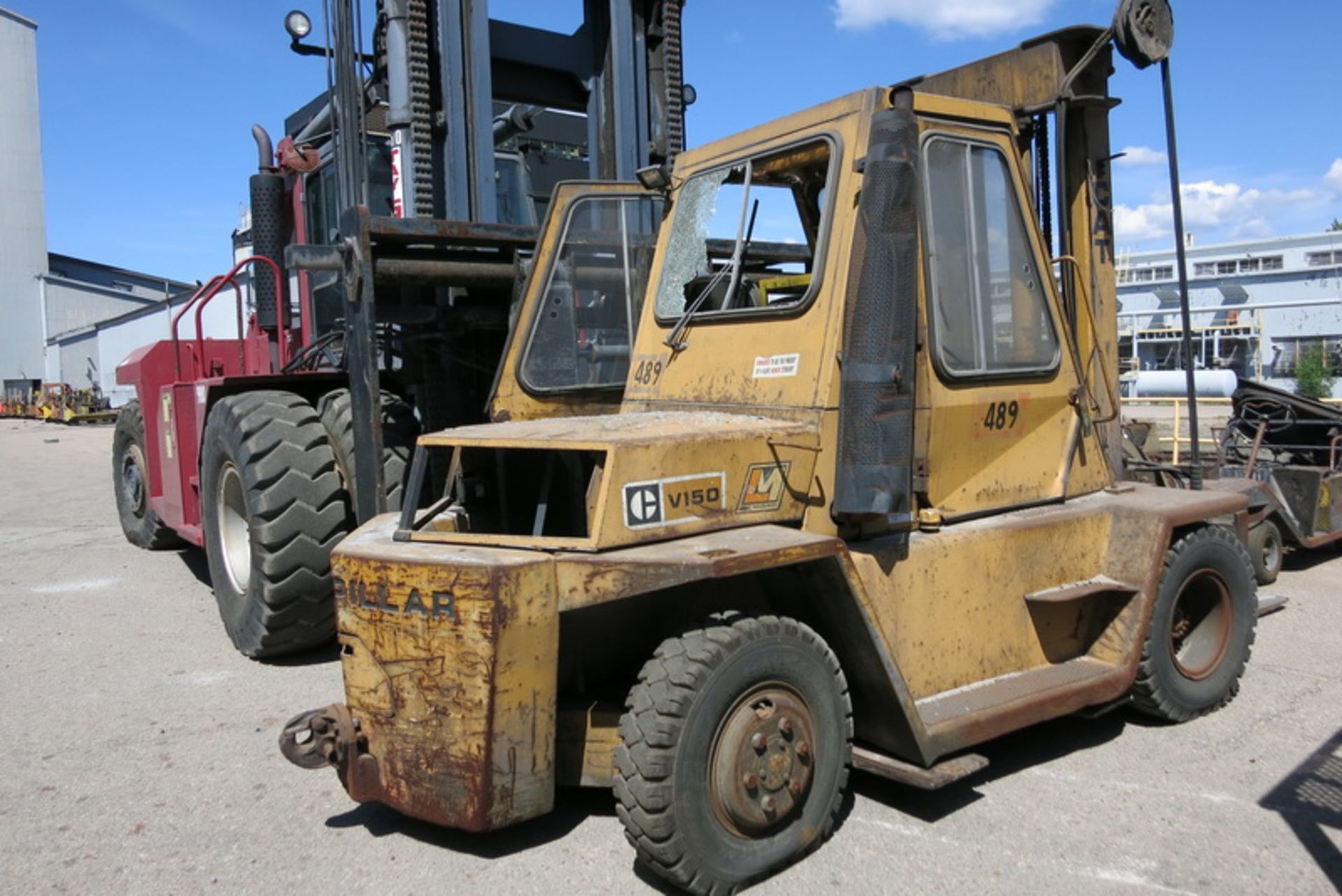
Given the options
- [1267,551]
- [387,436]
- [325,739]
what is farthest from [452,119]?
[1267,551]

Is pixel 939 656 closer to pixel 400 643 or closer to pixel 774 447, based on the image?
pixel 774 447

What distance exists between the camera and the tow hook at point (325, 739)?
357 centimetres

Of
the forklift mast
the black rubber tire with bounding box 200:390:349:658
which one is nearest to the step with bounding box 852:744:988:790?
the forklift mast

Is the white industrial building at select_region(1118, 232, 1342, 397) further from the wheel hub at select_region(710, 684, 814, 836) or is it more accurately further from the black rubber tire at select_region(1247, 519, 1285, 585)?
the wheel hub at select_region(710, 684, 814, 836)

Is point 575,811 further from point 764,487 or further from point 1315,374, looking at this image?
point 1315,374

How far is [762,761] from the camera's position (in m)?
3.53

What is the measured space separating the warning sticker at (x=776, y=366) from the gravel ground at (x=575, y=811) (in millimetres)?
1663

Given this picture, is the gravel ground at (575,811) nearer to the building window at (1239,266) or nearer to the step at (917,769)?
the step at (917,769)

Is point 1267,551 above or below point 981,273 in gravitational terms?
below

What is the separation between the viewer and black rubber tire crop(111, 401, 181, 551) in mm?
9695

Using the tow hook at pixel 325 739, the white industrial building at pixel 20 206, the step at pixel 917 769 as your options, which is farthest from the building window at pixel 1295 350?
the white industrial building at pixel 20 206

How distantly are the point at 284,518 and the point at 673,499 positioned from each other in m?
2.99

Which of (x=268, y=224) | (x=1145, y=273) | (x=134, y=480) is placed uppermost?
(x=1145, y=273)

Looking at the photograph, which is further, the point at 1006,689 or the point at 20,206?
the point at 20,206
